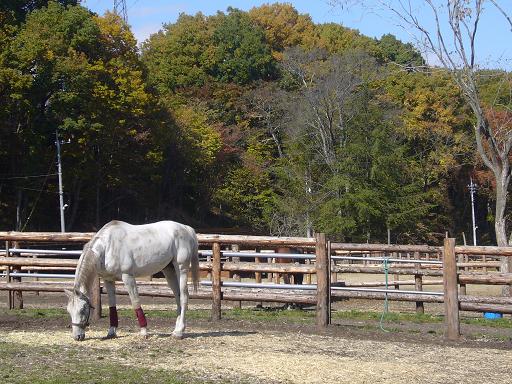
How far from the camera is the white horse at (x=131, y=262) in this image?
10922mm

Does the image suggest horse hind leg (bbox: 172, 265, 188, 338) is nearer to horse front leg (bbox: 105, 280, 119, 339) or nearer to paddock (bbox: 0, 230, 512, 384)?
paddock (bbox: 0, 230, 512, 384)

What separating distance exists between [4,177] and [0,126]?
12.2ft

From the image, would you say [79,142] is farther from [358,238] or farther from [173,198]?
[358,238]

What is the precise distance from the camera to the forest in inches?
1644

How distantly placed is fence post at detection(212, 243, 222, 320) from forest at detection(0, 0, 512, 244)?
23.0 metres

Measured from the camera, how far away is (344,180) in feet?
155

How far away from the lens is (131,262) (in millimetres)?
11273

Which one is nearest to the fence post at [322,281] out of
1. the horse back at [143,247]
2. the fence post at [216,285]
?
the fence post at [216,285]

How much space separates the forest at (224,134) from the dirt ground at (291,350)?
23.9 metres

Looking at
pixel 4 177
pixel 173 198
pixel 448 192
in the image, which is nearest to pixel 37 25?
pixel 4 177

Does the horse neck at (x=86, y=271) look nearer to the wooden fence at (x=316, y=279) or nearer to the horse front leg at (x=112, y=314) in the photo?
the horse front leg at (x=112, y=314)

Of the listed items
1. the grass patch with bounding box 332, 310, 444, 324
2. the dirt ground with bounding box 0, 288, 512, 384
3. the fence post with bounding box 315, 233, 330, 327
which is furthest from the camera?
the grass patch with bounding box 332, 310, 444, 324

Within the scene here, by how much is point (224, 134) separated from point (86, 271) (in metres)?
46.6

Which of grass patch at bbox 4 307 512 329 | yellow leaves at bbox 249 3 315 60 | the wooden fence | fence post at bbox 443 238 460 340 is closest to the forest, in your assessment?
yellow leaves at bbox 249 3 315 60
